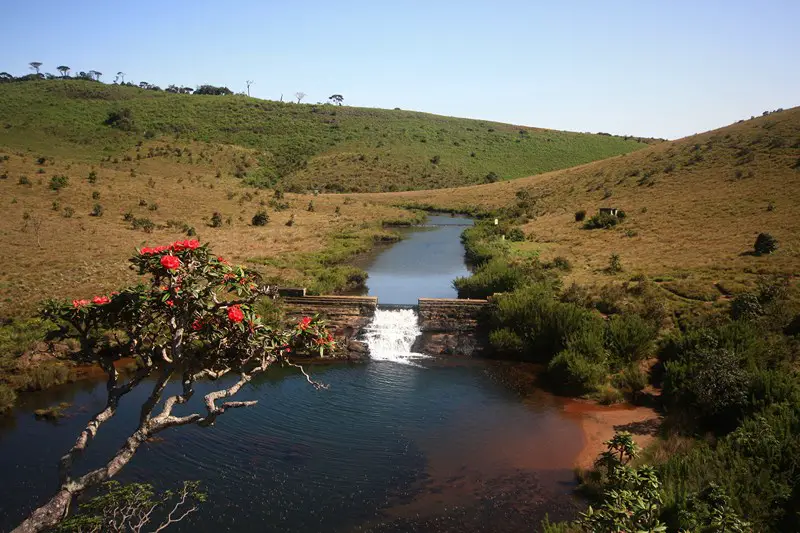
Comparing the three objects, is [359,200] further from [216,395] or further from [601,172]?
[216,395]

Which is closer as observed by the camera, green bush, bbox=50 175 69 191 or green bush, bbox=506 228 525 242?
green bush, bbox=506 228 525 242

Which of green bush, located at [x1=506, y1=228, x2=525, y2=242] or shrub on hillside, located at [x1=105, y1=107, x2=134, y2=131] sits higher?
shrub on hillside, located at [x1=105, y1=107, x2=134, y2=131]

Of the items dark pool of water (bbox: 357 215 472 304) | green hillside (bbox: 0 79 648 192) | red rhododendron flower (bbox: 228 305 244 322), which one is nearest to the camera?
red rhododendron flower (bbox: 228 305 244 322)

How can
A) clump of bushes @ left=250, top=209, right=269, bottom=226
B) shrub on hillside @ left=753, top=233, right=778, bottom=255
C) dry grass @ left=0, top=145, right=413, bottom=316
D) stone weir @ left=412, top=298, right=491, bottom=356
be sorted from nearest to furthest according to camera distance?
stone weir @ left=412, top=298, right=491, bottom=356 < dry grass @ left=0, top=145, right=413, bottom=316 < shrub on hillside @ left=753, top=233, right=778, bottom=255 < clump of bushes @ left=250, top=209, right=269, bottom=226

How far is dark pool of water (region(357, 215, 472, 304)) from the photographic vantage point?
3262cm

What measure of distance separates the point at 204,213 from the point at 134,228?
32.2 feet

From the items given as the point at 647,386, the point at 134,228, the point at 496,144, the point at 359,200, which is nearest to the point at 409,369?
the point at 647,386

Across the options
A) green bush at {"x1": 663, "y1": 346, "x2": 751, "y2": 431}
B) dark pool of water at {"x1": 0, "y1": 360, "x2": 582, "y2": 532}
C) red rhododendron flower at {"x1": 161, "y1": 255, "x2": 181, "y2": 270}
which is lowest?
dark pool of water at {"x1": 0, "y1": 360, "x2": 582, "y2": 532}

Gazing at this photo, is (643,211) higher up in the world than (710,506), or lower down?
higher up

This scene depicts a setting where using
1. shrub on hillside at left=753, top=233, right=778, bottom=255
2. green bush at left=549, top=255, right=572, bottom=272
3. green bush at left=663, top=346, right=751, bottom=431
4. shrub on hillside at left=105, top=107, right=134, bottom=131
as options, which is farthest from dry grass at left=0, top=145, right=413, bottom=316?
shrub on hillside at left=753, top=233, right=778, bottom=255

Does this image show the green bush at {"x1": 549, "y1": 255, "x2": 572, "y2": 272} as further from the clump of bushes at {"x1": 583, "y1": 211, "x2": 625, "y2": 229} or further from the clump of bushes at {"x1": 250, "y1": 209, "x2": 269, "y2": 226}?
the clump of bushes at {"x1": 250, "y1": 209, "x2": 269, "y2": 226}

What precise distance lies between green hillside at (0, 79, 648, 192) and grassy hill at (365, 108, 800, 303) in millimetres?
19973

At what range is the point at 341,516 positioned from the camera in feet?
39.6

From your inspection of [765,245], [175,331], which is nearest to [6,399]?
[175,331]
